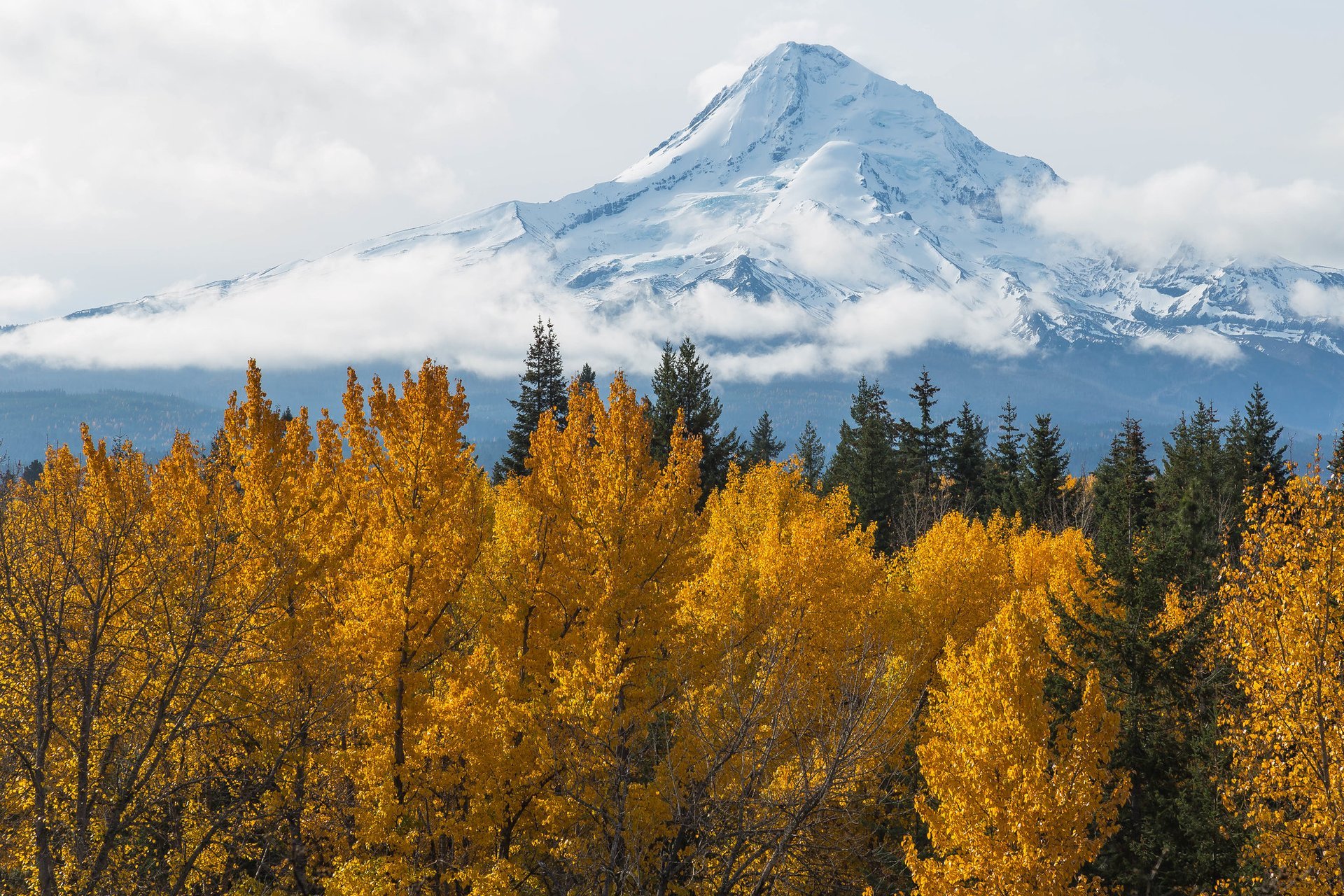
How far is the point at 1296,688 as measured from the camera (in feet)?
56.2

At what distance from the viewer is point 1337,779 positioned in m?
16.7

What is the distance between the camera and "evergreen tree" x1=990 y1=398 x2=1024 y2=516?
209ft

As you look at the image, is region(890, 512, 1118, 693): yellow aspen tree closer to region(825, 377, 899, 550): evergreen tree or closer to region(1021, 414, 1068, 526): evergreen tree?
A: region(825, 377, 899, 550): evergreen tree

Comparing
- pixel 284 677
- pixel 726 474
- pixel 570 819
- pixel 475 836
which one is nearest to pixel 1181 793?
pixel 570 819

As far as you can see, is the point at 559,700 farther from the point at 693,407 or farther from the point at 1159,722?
the point at 693,407

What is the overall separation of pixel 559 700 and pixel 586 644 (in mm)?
1284

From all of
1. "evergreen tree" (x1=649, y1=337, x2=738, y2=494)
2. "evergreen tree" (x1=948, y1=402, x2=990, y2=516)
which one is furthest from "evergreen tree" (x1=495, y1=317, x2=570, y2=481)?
"evergreen tree" (x1=948, y1=402, x2=990, y2=516)

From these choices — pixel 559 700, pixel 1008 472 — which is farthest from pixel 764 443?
pixel 559 700

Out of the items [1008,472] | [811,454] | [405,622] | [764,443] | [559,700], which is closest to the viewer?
[405,622]

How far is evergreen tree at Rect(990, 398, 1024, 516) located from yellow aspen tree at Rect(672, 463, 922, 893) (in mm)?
31634

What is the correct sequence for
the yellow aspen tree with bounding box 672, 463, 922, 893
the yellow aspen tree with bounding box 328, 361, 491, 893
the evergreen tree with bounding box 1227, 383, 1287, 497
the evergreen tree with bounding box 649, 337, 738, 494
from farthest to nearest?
the evergreen tree with bounding box 649, 337, 738, 494
the evergreen tree with bounding box 1227, 383, 1287, 497
the yellow aspen tree with bounding box 328, 361, 491, 893
the yellow aspen tree with bounding box 672, 463, 922, 893

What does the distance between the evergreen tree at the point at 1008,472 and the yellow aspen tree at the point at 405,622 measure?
51851mm

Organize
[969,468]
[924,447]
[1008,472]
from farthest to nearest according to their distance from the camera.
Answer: [969,468] → [1008,472] → [924,447]

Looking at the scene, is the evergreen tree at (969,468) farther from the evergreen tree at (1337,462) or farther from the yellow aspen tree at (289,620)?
the yellow aspen tree at (289,620)
